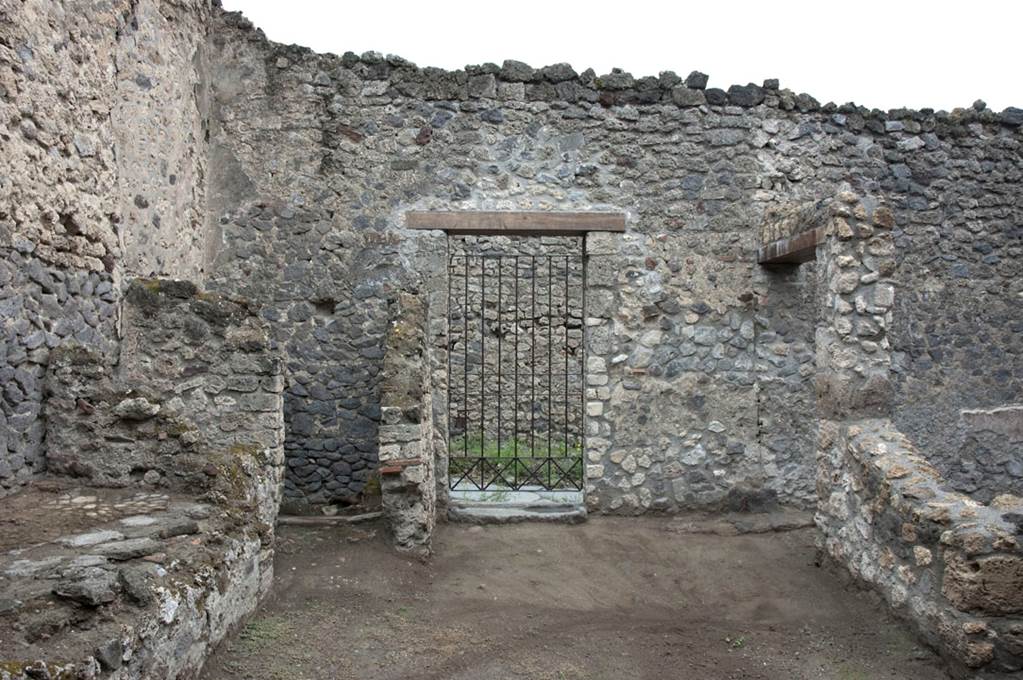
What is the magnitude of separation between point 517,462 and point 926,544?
472cm

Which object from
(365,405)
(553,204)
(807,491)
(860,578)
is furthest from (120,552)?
(807,491)

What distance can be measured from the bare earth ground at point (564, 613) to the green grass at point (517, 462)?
1650 millimetres

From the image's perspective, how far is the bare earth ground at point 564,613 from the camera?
4.00m

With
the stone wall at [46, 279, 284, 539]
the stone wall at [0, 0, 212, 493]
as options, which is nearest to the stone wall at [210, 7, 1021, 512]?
the stone wall at [0, 0, 212, 493]

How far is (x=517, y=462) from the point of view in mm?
8375

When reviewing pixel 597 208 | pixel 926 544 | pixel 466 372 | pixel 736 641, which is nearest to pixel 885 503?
pixel 926 544

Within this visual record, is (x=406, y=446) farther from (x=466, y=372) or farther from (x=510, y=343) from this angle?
(x=510, y=343)

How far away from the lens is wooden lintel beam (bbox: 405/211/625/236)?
6574 millimetres

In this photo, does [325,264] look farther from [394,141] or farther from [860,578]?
[860,578]

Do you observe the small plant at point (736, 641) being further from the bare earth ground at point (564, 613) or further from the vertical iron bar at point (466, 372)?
the vertical iron bar at point (466, 372)

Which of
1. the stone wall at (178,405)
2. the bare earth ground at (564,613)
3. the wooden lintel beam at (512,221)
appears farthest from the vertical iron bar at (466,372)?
the stone wall at (178,405)

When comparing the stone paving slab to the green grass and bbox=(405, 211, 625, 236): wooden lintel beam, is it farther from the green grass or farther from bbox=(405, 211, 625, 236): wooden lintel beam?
the green grass

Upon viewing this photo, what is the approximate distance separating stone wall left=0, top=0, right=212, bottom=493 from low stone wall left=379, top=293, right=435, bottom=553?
5.69 ft

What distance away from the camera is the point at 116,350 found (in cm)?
492
